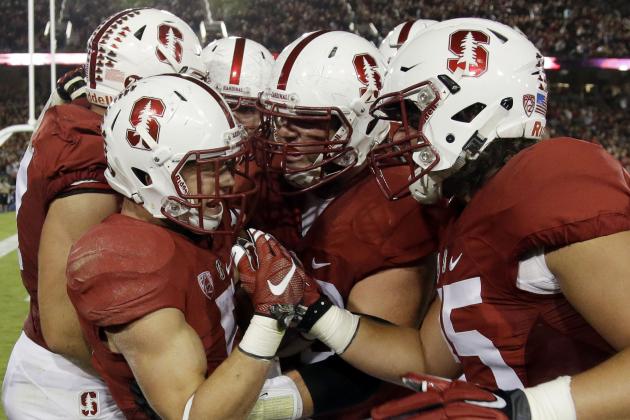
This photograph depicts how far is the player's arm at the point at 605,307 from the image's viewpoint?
1.54 metres

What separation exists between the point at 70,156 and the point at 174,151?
0.42 m

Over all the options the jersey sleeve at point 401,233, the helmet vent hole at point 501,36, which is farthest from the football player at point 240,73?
the helmet vent hole at point 501,36

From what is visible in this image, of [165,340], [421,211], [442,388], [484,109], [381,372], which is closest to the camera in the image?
[442,388]

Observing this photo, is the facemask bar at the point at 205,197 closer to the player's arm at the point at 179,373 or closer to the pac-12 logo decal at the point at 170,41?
the player's arm at the point at 179,373

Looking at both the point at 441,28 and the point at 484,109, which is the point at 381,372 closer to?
the point at 484,109

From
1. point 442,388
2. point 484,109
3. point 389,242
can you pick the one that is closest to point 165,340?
point 442,388

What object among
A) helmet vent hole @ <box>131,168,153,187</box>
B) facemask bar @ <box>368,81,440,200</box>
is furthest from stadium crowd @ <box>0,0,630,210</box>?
helmet vent hole @ <box>131,168,153,187</box>

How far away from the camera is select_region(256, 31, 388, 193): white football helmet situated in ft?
8.26

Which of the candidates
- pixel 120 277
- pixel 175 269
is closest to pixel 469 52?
pixel 175 269

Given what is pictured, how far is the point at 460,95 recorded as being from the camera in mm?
2027

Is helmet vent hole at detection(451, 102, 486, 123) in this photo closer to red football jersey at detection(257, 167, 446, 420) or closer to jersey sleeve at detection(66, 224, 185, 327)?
red football jersey at detection(257, 167, 446, 420)

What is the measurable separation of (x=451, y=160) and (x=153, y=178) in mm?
727

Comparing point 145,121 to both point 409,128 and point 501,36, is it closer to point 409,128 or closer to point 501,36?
point 409,128

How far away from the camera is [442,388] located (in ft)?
5.40
